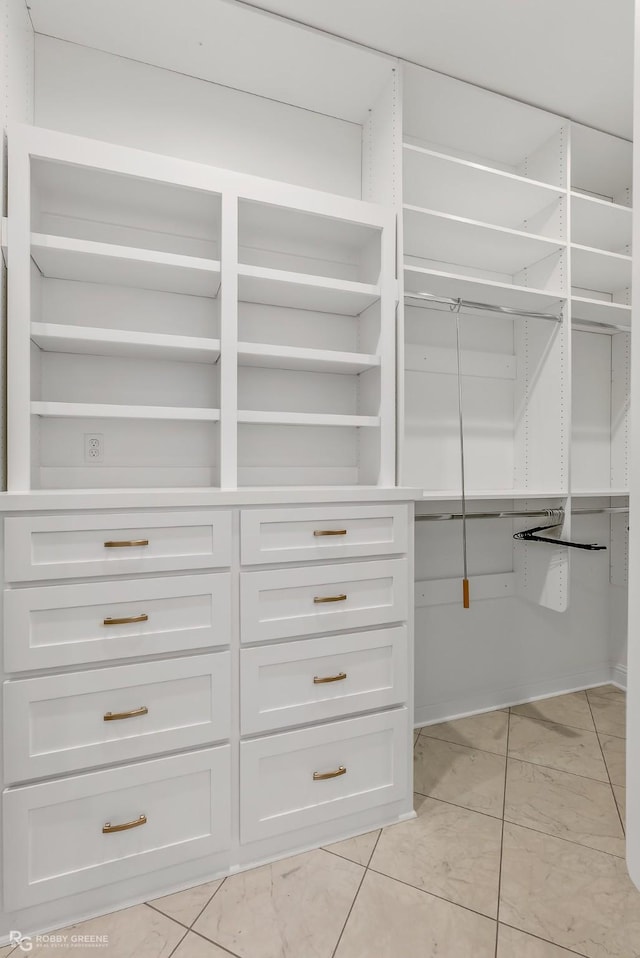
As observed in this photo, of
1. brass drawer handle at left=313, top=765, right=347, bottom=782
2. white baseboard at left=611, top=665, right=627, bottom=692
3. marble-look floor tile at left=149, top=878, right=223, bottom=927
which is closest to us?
marble-look floor tile at left=149, top=878, right=223, bottom=927

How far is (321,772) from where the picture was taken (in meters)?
1.65

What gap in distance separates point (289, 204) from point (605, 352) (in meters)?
2.10

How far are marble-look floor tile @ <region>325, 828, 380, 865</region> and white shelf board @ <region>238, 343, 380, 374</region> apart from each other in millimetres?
1655

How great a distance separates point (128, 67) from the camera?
1.88 meters

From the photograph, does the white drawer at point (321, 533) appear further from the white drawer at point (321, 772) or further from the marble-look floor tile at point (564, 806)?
the marble-look floor tile at point (564, 806)

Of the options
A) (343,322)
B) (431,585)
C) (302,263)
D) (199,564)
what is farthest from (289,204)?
(431,585)

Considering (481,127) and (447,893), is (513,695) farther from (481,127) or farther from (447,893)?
(481,127)

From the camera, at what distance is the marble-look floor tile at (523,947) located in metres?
1.28

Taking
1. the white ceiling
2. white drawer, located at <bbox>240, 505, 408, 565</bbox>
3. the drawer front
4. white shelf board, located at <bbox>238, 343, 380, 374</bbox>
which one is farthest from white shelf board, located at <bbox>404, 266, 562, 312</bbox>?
the drawer front

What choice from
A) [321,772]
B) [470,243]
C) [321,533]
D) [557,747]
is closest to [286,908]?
[321,772]

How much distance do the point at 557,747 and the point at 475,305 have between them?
2.00m

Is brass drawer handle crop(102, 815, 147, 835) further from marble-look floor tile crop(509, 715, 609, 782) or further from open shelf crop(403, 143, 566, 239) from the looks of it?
open shelf crop(403, 143, 566, 239)

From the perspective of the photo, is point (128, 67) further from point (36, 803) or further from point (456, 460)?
point (36, 803)

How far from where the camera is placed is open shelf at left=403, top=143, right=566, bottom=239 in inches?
81.4
